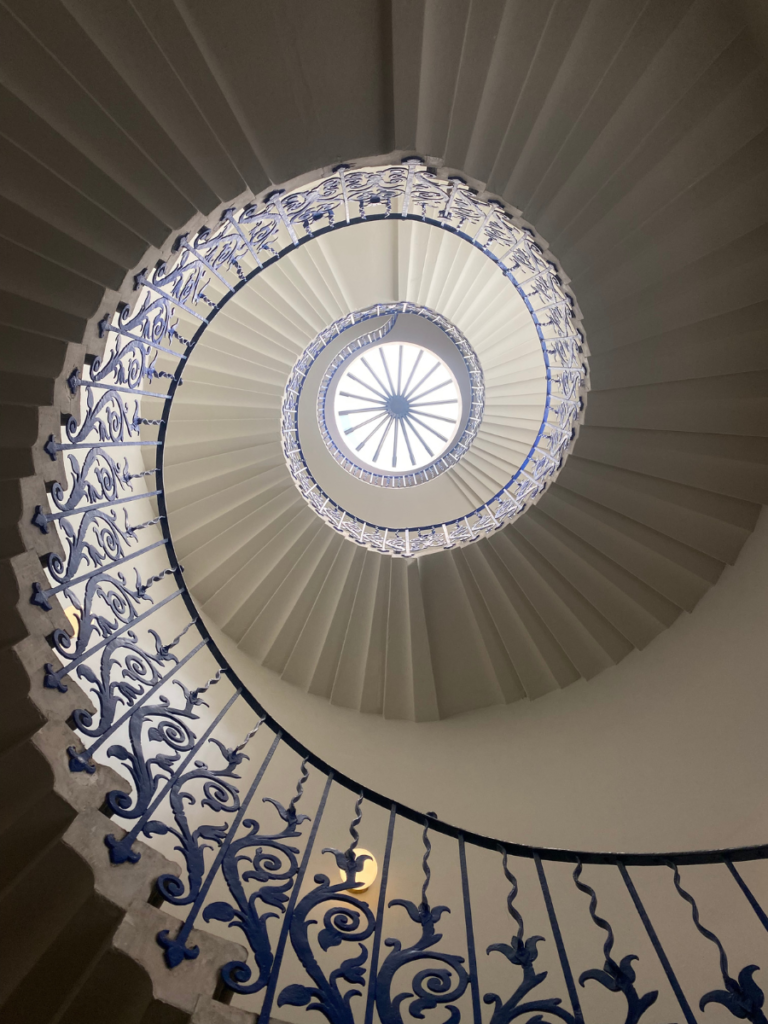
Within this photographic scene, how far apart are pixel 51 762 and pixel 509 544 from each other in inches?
204

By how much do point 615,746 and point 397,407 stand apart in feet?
30.0

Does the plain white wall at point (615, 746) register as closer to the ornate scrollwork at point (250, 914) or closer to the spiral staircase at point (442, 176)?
the spiral staircase at point (442, 176)

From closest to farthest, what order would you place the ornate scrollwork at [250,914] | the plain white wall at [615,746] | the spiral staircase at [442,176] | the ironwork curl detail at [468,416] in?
the ornate scrollwork at [250,914]
the spiral staircase at [442,176]
the plain white wall at [615,746]
the ironwork curl detail at [468,416]

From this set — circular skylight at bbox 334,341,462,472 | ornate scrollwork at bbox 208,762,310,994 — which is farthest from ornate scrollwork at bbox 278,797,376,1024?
circular skylight at bbox 334,341,462,472

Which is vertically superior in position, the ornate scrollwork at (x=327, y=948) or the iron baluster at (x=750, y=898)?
the iron baluster at (x=750, y=898)

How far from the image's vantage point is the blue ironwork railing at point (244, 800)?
2.36m

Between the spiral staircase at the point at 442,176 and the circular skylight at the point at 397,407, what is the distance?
19.6ft

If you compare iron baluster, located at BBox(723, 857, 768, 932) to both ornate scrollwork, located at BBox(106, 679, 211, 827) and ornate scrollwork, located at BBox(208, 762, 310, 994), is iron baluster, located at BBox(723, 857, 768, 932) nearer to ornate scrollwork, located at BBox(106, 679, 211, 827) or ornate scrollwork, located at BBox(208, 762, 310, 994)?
ornate scrollwork, located at BBox(208, 762, 310, 994)

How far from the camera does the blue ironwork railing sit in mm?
2355

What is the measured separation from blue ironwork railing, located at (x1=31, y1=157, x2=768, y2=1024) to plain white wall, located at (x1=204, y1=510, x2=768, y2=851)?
59 cm

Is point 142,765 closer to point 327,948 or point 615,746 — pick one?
point 327,948

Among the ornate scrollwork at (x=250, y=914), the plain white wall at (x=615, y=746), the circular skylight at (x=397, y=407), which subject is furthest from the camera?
the circular skylight at (x=397, y=407)

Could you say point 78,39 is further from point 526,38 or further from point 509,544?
point 509,544

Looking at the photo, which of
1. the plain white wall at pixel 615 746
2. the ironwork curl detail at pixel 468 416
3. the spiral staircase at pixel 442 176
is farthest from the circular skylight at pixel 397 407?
the plain white wall at pixel 615 746
